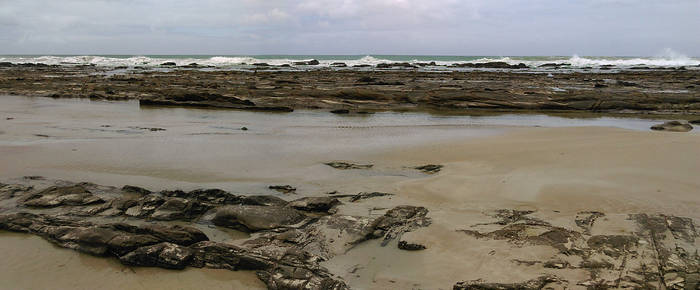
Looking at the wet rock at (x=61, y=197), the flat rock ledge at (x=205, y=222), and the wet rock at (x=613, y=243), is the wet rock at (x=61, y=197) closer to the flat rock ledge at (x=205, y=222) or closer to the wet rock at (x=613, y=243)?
the flat rock ledge at (x=205, y=222)

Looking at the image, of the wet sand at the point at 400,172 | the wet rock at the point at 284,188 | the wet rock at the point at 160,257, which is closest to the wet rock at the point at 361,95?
the wet sand at the point at 400,172

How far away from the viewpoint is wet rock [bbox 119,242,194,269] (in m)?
3.61

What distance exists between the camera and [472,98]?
15.5 m

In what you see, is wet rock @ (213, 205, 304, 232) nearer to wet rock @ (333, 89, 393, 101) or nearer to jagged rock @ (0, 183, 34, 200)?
jagged rock @ (0, 183, 34, 200)

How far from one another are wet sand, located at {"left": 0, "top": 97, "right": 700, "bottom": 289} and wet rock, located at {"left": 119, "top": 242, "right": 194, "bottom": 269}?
0.08 metres

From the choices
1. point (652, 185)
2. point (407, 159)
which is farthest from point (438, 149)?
point (652, 185)

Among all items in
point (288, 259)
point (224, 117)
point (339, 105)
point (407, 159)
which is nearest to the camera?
point (288, 259)

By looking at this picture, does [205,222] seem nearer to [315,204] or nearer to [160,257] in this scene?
[160,257]

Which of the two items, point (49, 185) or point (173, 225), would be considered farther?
point (49, 185)

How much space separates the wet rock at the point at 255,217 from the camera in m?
4.35

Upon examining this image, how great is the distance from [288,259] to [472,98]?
12954 millimetres

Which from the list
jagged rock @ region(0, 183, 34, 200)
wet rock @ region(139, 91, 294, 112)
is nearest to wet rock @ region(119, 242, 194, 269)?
jagged rock @ region(0, 183, 34, 200)

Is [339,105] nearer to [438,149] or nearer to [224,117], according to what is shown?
[224,117]

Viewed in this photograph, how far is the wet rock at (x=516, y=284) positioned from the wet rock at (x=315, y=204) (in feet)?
6.43
